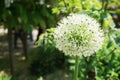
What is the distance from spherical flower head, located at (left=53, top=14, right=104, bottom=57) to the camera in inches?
123

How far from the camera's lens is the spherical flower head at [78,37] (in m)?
3.11

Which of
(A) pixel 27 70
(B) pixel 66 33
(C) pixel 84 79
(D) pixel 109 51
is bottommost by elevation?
(A) pixel 27 70

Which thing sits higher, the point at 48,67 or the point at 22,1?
the point at 22,1

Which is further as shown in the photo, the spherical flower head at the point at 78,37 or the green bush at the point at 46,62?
the green bush at the point at 46,62

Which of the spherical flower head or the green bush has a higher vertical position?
the spherical flower head

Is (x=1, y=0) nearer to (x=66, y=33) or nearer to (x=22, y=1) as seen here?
(x=22, y=1)

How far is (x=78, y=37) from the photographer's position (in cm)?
313

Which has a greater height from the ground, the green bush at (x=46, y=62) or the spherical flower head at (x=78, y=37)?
the spherical flower head at (x=78, y=37)

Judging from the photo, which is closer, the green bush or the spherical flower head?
the spherical flower head

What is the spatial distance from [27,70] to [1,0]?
2.20 metres

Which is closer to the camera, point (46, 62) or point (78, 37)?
point (78, 37)

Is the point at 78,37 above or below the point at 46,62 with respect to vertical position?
above

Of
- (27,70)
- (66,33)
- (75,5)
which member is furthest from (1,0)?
(66,33)

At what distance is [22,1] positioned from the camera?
10094mm
